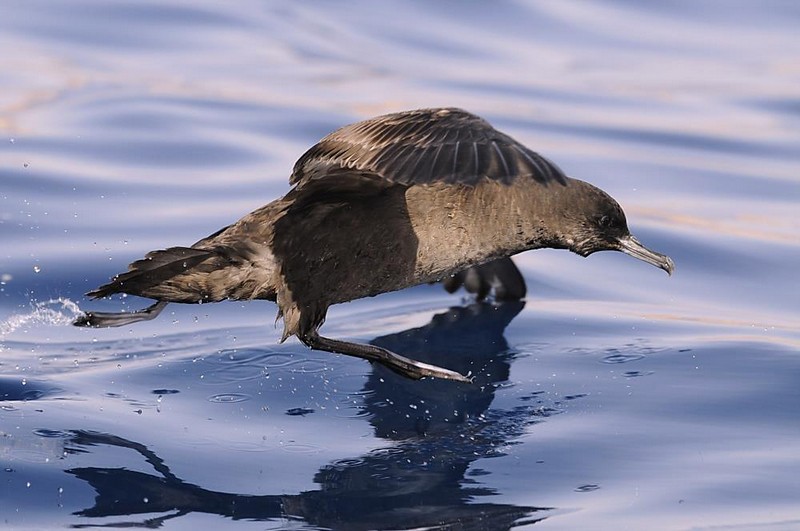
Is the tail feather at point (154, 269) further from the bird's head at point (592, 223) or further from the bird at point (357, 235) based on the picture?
the bird's head at point (592, 223)

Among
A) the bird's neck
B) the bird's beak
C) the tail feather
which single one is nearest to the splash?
the tail feather

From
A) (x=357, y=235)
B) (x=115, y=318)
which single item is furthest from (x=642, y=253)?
(x=115, y=318)

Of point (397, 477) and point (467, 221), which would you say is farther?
point (467, 221)

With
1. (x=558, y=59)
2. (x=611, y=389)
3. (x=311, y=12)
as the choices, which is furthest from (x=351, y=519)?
(x=311, y=12)

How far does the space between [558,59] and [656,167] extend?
2.83 metres

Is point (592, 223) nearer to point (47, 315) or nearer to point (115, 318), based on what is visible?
point (115, 318)

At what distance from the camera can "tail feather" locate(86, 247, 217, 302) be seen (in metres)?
5.45

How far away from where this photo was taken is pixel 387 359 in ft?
19.1

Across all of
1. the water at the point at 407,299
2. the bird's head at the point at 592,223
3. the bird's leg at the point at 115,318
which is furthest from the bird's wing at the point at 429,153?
the water at the point at 407,299

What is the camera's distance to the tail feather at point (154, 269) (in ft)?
17.9

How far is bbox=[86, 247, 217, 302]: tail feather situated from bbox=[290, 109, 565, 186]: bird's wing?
1.62 ft

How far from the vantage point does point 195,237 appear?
26.0 feet

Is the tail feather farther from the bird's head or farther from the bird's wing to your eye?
the bird's head

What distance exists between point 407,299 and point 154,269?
214 centimetres
